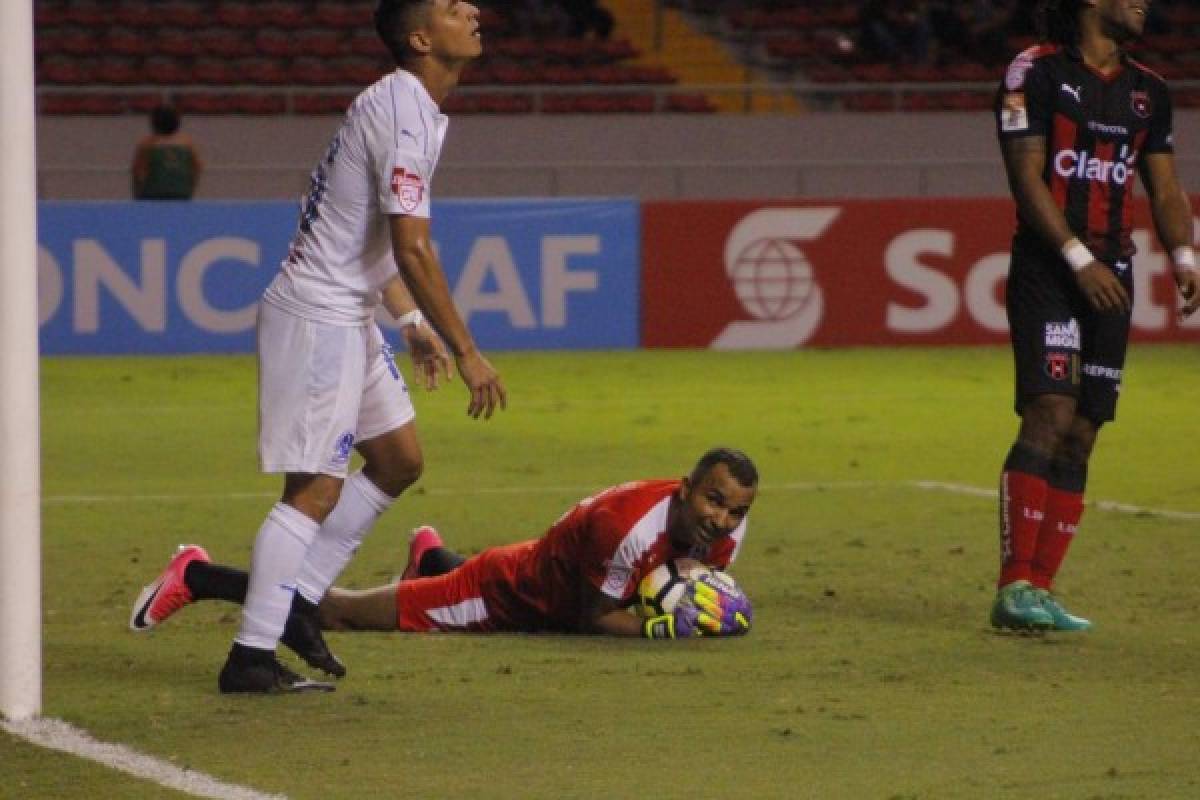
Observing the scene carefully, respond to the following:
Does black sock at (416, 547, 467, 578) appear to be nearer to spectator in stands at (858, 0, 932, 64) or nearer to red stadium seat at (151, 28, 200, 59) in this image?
red stadium seat at (151, 28, 200, 59)

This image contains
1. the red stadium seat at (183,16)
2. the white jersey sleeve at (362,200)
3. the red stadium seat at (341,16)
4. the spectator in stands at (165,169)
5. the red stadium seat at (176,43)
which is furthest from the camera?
the red stadium seat at (341,16)

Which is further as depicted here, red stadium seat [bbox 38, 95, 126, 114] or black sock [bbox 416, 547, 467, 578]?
red stadium seat [bbox 38, 95, 126, 114]

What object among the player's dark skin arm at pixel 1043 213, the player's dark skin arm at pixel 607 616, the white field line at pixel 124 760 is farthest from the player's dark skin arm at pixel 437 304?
the player's dark skin arm at pixel 1043 213

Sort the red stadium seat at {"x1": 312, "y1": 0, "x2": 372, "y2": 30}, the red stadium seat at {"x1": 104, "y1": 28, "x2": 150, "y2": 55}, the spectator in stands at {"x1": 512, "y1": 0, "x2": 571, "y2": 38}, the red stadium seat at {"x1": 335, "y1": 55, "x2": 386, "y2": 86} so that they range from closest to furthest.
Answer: the red stadium seat at {"x1": 104, "y1": 28, "x2": 150, "y2": 55}, the red stadium seat at {"x1": 335, "y1": 55, "x2": 386, "y2": 86}, the red stadium seat at {"x1": 312, "y1": 0, "x2": 372, "y2": 30}, the spectator in stands at {"x1": 512, "y1": 0, "x2": 571, "y2": 38}

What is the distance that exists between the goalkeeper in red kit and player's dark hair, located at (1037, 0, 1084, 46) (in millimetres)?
1898

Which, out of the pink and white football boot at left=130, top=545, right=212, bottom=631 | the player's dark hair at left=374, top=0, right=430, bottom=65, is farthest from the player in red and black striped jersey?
the pink and white football boot at left=130, top=545, right=212, bottom=631

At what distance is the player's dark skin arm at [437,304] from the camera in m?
6.58

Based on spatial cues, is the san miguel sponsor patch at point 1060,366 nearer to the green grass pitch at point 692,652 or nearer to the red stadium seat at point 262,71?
the green grass pitch at point 692,652

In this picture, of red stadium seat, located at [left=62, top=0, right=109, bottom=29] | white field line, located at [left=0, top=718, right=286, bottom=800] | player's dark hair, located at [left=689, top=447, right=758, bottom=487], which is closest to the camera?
white field line, located at [left=0, top=718, right=286, bottom=800]

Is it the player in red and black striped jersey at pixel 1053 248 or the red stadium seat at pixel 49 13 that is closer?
the player in red and black striped jersey at pixel 1053 248

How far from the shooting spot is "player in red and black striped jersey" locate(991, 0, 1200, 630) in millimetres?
8117

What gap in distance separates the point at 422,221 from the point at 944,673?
2090 mm

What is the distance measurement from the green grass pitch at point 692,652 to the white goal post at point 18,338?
41cm

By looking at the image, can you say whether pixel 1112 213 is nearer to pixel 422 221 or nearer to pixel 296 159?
pixel 422 221
